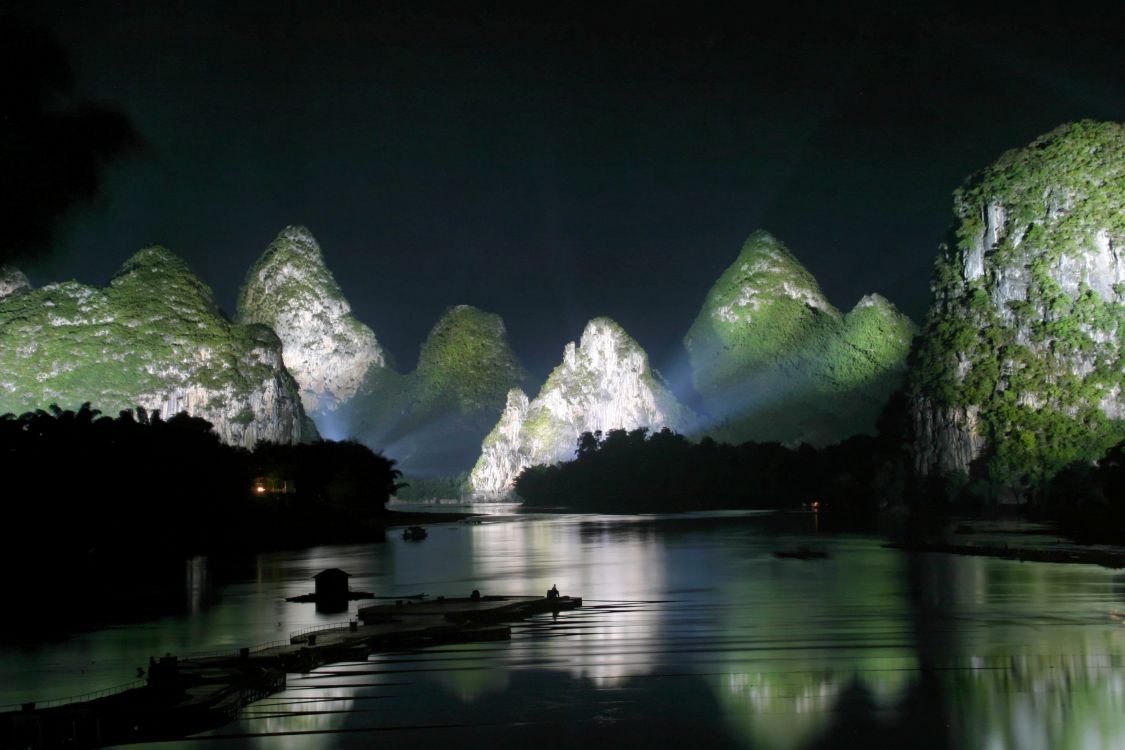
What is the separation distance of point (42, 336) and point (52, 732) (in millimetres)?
141354

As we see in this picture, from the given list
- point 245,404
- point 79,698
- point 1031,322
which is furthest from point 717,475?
point 79,698

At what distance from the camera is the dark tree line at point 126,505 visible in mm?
46938

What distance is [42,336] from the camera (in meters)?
146

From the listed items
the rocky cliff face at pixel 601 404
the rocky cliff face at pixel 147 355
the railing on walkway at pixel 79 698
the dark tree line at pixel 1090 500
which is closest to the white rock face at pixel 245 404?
the rocky cliff face at pixel 147 355

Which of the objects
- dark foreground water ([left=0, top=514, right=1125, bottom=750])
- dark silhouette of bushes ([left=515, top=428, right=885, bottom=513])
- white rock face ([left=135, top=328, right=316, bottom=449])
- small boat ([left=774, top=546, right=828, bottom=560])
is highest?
white rock face ([left=135, top=328, right=316, bottom=449])

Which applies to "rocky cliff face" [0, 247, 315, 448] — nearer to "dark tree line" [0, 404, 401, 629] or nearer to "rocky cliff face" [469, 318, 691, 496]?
"rocky cliff face" [469, 318, 691, 496]

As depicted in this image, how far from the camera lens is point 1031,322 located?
116000 mm

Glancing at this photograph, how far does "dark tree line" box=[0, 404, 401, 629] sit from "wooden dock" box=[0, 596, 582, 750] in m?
18.3

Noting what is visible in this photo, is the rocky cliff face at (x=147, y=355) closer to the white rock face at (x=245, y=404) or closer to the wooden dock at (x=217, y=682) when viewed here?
the white rock face at (x=245, y=404)

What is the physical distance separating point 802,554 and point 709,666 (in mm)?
32205

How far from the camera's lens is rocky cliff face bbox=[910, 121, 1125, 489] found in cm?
10581

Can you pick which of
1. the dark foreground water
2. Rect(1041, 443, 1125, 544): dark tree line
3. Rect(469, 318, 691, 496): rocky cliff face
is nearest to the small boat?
the dark foreground water

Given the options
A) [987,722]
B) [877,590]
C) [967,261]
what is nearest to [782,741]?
[987,722]

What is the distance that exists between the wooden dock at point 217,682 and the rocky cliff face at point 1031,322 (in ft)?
268
